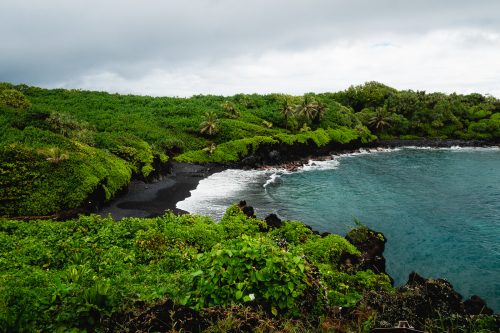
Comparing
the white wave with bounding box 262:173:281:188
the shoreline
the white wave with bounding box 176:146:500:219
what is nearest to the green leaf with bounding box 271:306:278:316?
the shoreline

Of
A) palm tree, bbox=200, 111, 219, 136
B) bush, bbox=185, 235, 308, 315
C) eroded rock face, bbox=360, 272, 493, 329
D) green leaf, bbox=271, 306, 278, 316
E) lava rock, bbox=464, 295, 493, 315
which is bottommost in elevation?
lava rock, bbox=464, 295, 493, 315

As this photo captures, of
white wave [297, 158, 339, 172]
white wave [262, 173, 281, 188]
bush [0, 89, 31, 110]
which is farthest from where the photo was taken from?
white wave [297, 158, 339, 172]

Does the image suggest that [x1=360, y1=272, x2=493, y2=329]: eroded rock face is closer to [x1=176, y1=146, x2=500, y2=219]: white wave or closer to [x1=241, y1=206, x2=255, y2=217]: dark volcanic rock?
[x1=241, y1=206, x2=255, y2=217]: dark volcanic rock

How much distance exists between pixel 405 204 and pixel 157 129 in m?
52.5

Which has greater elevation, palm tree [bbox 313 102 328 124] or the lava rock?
palm tree [bbox 313 102 328 124]

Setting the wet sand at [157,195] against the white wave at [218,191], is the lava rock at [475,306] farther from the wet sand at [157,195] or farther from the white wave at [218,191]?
the wet sand at [157,195]

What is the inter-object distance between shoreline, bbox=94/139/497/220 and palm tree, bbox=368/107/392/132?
8.27 metres

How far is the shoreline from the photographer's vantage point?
35.1m

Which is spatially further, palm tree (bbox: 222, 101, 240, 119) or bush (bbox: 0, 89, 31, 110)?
palm tree (bbox: 222, 101, 240, 119)

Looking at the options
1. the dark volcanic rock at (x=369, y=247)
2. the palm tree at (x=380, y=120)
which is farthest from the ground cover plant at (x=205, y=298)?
the palm tree at (x=380, y=120)

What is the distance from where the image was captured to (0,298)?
9250 millimetres

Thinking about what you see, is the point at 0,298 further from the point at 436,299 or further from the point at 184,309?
the point at 436,299

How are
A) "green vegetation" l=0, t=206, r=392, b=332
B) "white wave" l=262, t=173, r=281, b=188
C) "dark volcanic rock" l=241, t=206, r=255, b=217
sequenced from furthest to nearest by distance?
"white wave" l=262, t=173, r=281, b=188, "dark volcanic rock" l=241, t=206, r=255, b=217, "green vegetation" l=0, t=206, r=392, b=332

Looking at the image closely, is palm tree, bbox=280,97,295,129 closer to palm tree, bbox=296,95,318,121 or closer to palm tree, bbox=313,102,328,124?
palm tree, bbox=296,95,318,121
